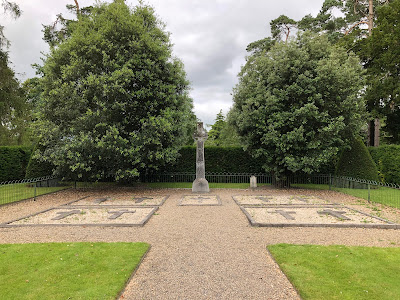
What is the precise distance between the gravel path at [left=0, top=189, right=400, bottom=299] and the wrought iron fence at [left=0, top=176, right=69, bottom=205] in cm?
288

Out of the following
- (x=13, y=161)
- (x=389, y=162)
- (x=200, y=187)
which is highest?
(x=13, y=161)

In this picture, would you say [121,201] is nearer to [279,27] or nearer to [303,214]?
[303,214]

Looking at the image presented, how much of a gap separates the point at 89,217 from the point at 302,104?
11996mm

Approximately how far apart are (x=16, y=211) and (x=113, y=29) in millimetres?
9786

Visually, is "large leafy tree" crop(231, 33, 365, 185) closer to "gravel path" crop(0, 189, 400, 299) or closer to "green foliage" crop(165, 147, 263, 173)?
"green foliage" crop(165, 147, 263, 173)

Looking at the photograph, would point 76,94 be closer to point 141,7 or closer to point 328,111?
point 141,7

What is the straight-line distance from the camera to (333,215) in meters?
8.90

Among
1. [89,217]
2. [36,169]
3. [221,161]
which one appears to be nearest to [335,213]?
[89,217]

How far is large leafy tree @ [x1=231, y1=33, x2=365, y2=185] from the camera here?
13.5 meters

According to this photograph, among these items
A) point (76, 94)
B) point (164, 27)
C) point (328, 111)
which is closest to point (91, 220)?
point (76, 94)

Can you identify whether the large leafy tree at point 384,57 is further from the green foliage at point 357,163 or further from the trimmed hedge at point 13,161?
the trimmed hedge at point 13,161

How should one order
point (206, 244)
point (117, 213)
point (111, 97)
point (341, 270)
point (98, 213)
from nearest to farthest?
point (341, 270) → point (206, 244) → point (117, 213) → point (98, 213) → point (111, 97)

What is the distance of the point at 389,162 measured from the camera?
1714 centimetres

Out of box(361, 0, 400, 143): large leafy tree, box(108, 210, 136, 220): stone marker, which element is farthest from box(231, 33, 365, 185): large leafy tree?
box(108, 210, 136, 220): stone marker
